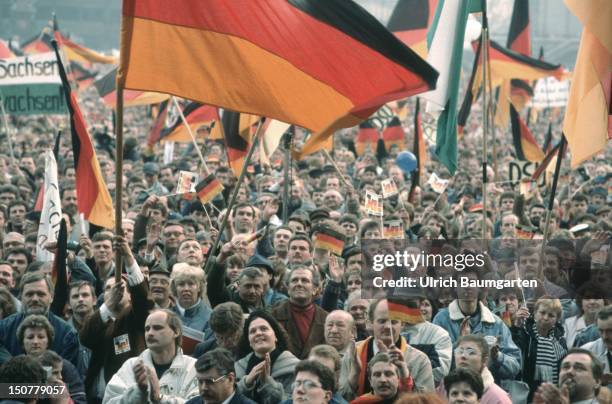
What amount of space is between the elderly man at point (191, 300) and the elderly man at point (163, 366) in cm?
111

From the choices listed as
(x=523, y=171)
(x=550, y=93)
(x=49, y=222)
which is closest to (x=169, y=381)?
(x=49, y=222)

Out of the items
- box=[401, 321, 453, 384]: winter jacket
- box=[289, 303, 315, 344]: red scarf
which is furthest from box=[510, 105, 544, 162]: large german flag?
box=[401, 321, 453, 384]: winter jacket

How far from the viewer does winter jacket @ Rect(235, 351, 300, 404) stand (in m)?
6.65

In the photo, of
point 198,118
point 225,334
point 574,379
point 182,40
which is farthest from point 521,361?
point 198,118

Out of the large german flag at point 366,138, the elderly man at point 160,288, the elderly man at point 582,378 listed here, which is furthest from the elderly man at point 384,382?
the large german flag at point 366,138

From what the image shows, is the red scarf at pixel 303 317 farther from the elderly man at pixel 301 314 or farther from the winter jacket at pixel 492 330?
the winter jacket at pixel 492 330

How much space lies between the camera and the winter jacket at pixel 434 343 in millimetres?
7305

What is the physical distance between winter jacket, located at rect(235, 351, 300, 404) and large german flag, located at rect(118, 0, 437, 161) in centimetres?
126

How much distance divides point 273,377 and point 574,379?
160 centimetres

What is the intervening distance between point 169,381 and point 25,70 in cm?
1137

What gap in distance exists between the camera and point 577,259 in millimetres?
8641

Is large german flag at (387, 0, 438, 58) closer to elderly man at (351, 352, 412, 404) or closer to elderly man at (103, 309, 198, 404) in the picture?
elderly man at (103, 309, 198, 404)

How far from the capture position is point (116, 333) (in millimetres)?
7449

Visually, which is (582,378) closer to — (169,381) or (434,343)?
(434,343)
